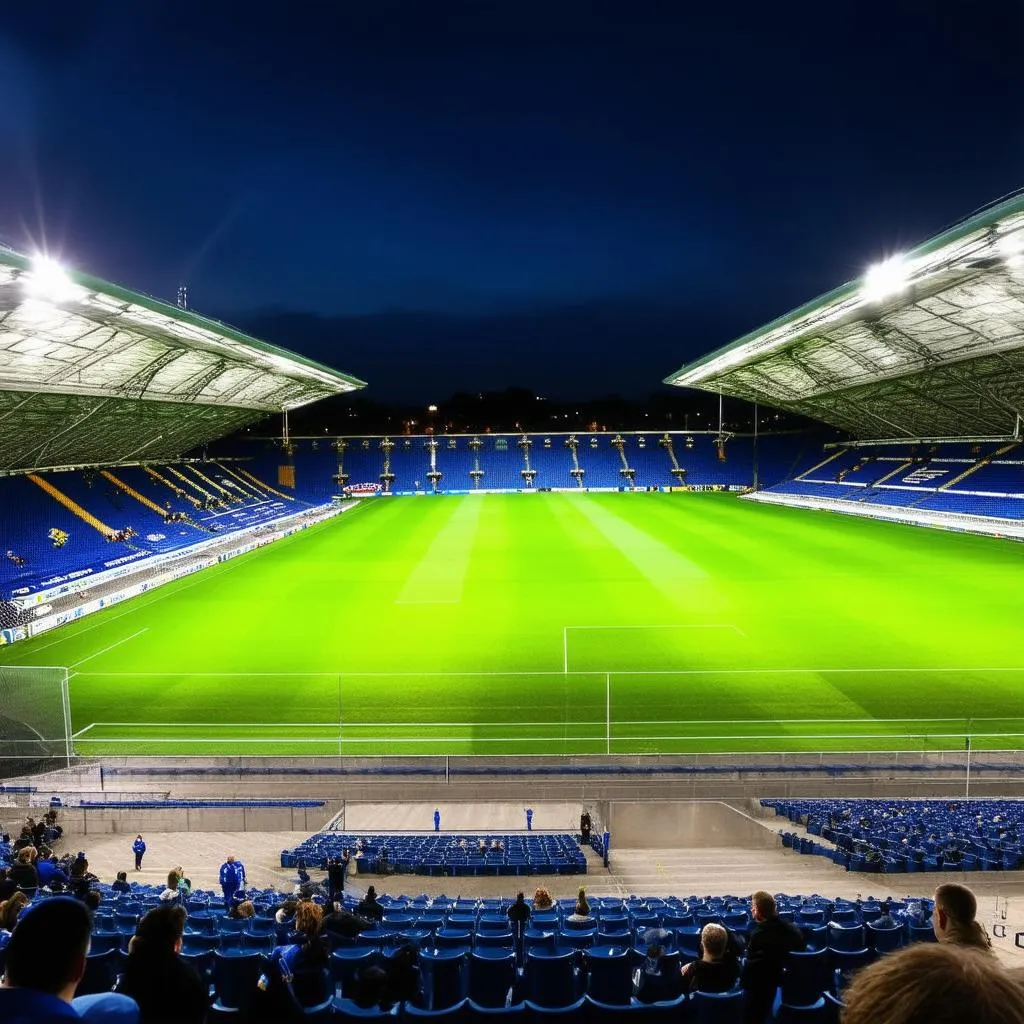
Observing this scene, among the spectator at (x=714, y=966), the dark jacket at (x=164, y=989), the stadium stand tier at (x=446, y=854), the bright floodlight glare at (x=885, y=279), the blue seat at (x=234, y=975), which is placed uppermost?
the bright floodlight glare at (x=885, y=279)

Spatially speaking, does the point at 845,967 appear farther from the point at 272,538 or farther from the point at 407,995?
the point at 272,538

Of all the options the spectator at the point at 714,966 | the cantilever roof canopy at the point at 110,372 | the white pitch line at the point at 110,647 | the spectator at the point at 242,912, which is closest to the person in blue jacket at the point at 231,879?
the spectator at the point at 242,912

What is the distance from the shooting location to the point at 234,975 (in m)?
4.63

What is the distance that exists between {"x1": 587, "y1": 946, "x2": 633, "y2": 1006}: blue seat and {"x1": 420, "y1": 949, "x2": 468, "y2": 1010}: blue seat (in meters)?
0.85

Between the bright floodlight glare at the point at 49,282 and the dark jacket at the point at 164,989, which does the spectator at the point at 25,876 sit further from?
the bright floodlight glare at the point at 49,282

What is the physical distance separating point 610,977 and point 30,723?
13.4m

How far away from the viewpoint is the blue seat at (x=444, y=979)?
4789mm

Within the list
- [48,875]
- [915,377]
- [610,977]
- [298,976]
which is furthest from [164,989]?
[915,377]

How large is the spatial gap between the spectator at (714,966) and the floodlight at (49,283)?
18.5m

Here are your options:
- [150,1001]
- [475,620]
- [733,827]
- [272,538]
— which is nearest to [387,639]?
[475,620]

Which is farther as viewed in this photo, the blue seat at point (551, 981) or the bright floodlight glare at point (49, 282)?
the bright floodlight glare at point (49, 282)

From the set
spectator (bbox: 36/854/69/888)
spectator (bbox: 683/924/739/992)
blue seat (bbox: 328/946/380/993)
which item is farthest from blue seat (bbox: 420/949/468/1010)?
spectator (bbox: 36/854/69/888)

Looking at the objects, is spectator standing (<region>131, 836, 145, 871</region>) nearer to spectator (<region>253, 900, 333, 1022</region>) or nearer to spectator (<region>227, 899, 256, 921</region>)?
spectator (<region>227, 899, 256, 921</region>)

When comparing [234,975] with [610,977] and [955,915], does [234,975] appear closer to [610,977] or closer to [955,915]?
[610,977]
